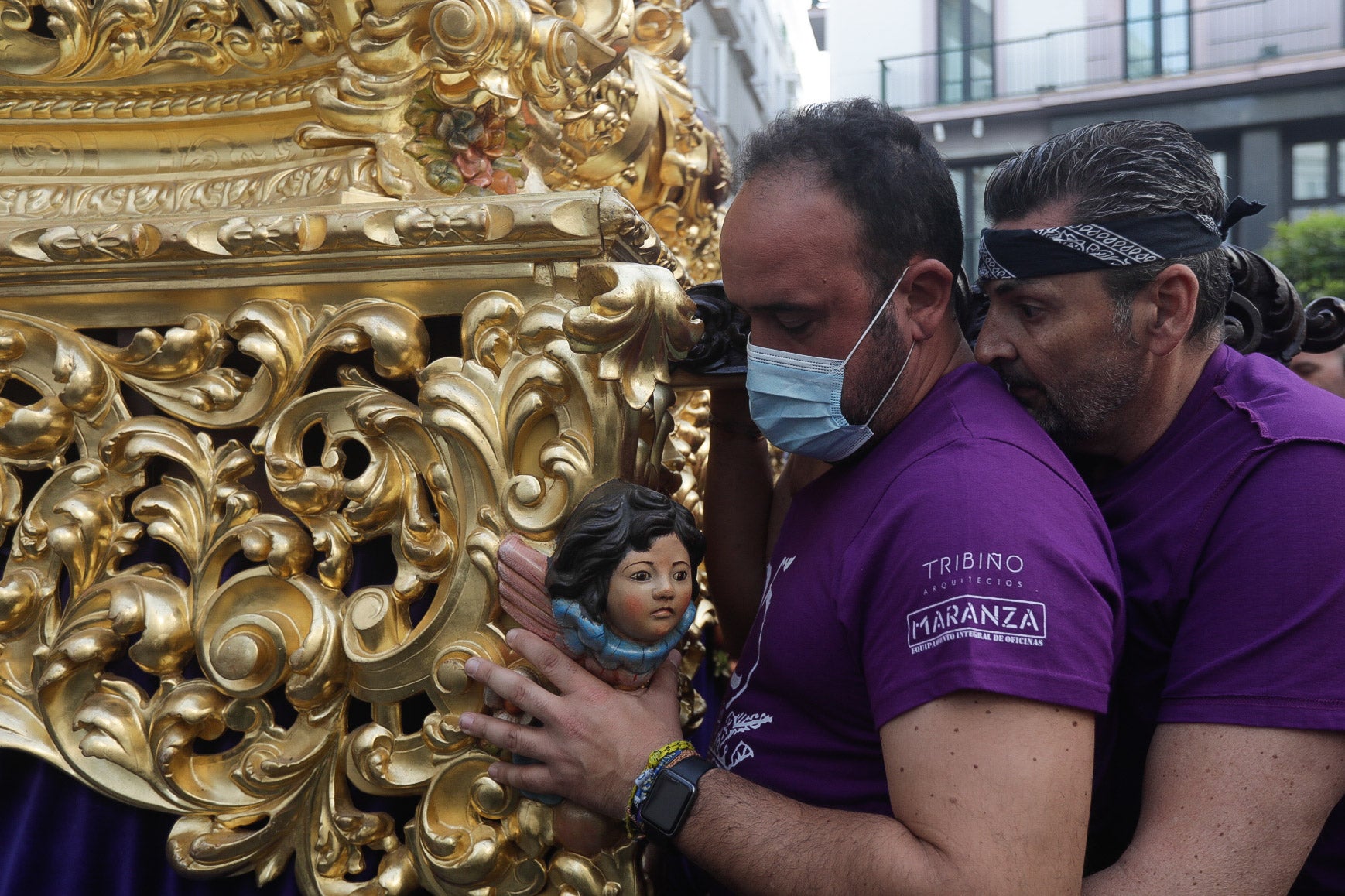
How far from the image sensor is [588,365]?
129 cm

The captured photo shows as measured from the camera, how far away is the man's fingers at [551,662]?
126cm

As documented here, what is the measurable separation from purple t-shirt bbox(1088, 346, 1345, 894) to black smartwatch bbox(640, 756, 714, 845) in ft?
1.58

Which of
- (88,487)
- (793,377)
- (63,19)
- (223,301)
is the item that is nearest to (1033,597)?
(793,377)

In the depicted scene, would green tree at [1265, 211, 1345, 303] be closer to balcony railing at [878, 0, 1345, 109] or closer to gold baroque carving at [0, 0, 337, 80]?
balcony railing at [878, 0, 1345, 109]

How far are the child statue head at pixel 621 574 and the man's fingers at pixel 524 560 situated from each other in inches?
0.9

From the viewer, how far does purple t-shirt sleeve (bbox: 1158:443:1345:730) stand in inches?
46.1

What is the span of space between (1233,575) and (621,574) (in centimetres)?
65

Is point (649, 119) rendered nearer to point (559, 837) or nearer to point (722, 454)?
point (722, 454)

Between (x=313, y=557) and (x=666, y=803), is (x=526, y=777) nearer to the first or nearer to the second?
(x=666, y=803)

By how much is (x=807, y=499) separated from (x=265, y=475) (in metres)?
0.68

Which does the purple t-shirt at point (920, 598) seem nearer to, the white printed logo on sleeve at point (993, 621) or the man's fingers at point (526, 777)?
the white printed logo on sleeve at point (993, 621)

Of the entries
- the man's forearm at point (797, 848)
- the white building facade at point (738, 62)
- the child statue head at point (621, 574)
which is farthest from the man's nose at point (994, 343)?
the white building facade at point (738, 62)

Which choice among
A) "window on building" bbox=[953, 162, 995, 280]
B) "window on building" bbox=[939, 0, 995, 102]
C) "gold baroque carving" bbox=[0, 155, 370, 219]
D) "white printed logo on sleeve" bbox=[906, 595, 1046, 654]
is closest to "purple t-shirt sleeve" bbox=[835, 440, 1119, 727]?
"white printed logo on sleeve" bbox=[906, 595, 1046, 654]

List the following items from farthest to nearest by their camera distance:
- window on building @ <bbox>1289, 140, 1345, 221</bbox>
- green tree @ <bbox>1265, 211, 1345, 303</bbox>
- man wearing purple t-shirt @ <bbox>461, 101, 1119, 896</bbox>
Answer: window on building @ <bbox>1289, 140, 1345, 221</bbox> → green tree @ <bbox>1265, 211, 1345, 303</bbox> → man wearing purple t-shirt @ <bbox>461, 101, 1119, 896</bbox>
